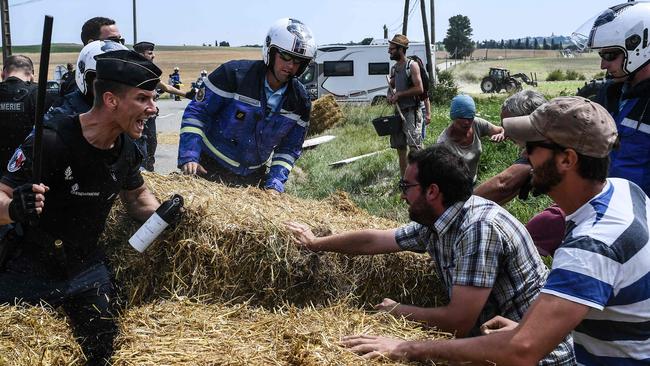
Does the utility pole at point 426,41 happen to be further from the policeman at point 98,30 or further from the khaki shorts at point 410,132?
the policeman at point 98,30

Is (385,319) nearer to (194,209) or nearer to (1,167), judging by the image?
(194,209)

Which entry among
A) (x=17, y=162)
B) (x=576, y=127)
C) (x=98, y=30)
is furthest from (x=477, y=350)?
(x=98, y=30)

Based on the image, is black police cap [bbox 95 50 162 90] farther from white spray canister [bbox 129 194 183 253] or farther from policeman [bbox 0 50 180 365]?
white spray canister [bbox 129 194 183 253]

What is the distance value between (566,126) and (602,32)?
2.49 m

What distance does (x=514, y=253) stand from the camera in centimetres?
354

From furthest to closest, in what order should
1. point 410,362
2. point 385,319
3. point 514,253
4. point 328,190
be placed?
point 328,190 → point 385,319 → point 514,253 → point 410,362

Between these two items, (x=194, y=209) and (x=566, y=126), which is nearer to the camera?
(x=566, y=126)

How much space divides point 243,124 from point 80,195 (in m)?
2.04

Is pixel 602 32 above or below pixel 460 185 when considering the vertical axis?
above

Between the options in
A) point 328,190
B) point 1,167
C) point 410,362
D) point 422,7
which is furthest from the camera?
point 422,7

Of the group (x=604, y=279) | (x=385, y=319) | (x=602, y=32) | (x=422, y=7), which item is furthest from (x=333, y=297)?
(x=422, y=7)

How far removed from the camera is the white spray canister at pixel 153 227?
13.5ft

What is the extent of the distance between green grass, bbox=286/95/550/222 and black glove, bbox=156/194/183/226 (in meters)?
4.69

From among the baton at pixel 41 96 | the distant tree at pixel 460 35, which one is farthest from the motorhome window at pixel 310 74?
the distant tree at pixel 460 35
